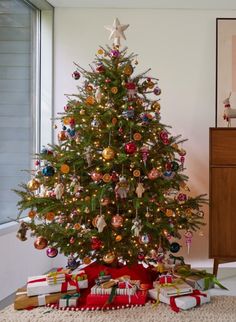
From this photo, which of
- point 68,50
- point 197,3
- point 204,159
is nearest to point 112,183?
point 204,159

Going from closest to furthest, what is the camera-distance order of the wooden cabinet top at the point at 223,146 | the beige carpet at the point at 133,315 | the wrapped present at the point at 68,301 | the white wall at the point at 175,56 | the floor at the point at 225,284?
the beige carpet at the point at 133,315, the wrapped present at the point at 68,301, the floor at the point at 225,284, the wooden cabinet top at the point at 223,146, the white wall at the point at 175,56

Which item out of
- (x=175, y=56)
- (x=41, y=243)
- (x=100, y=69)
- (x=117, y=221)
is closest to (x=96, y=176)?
(x=117, y=221)

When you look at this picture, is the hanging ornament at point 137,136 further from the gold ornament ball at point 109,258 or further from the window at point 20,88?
the window at point 20,88

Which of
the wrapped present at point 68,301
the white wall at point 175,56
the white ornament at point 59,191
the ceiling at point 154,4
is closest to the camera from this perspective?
the wrapped present at point 68,301

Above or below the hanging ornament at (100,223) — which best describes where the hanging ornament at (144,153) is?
above

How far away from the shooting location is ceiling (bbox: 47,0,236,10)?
2.96 metres

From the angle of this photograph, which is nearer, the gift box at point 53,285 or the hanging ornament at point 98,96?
the gift box at point 53,285

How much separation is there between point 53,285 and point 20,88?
1725 mm

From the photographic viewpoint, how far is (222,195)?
2.63 m

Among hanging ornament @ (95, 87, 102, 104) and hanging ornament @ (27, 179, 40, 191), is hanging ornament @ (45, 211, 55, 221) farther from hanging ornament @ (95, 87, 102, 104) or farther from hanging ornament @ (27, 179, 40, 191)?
hanging ornament @ (95, 87, 102, 104)

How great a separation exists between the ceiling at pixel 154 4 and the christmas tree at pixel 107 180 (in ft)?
3.74

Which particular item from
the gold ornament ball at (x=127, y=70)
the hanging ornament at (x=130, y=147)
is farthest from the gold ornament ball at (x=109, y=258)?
the gold ornament ball at (x=127, y=70)

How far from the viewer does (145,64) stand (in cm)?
313

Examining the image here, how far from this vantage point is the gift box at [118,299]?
1884 mm
